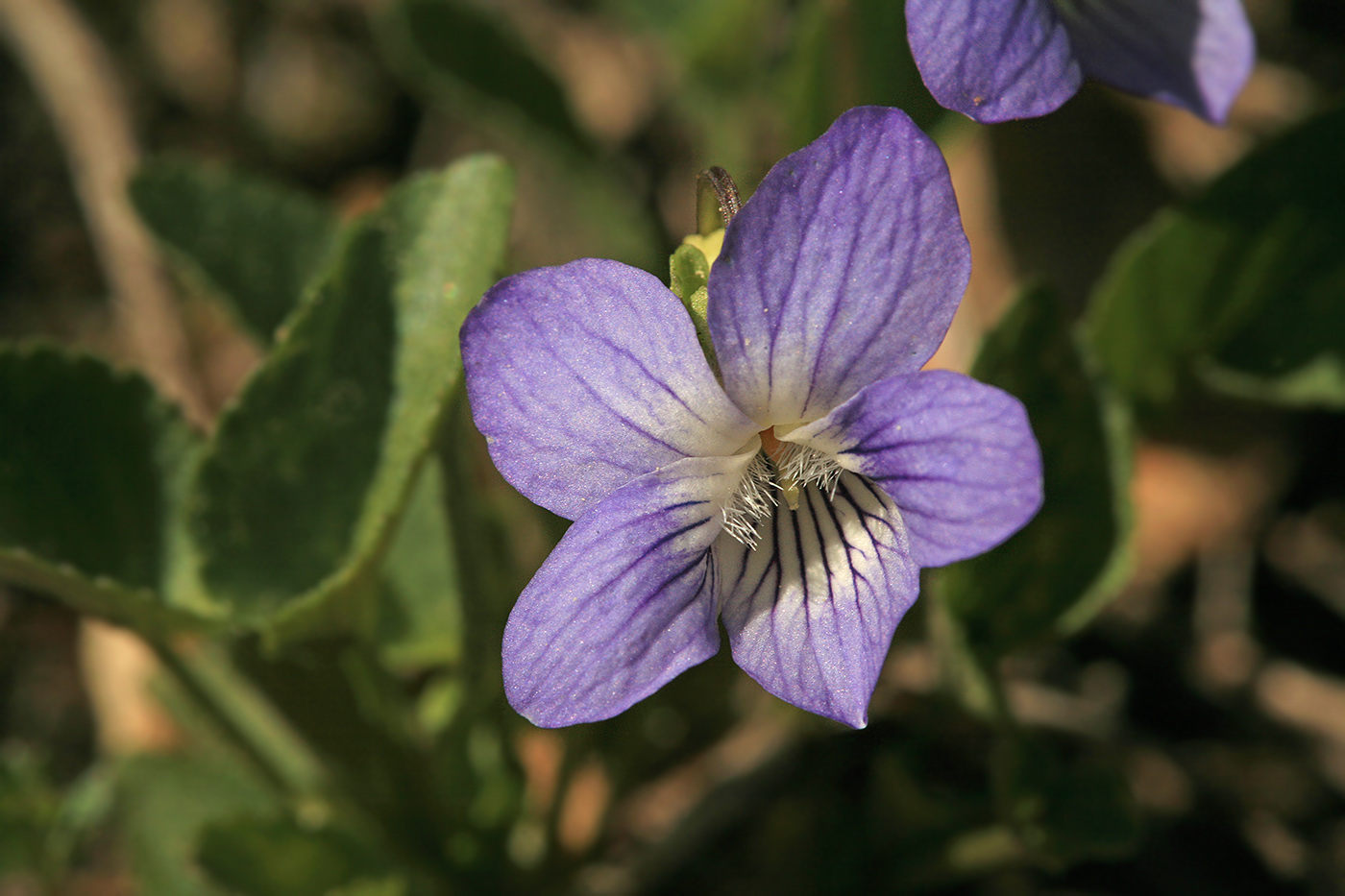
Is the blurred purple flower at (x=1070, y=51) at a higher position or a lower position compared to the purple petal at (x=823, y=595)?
higher

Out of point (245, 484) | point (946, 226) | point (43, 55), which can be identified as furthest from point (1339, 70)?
point (43, 55)

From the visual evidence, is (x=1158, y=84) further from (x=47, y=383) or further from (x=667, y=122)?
(x=667, y=122)

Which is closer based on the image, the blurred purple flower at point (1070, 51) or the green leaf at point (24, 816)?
the blurred purple flower at point (1070, 51)

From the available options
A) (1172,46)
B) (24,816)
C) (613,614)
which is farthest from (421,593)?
(1172,46)

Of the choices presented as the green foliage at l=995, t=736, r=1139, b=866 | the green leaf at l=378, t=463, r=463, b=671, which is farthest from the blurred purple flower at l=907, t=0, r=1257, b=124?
the green leaf at l=378, t=463, r=463, b=671

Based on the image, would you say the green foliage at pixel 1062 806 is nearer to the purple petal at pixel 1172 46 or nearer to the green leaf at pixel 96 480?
the purple petal at pixel 1172 46

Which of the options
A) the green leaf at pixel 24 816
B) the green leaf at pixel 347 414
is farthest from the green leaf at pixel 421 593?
the green leaf at pixel 24 816

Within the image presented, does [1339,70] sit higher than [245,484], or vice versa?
[245,484]
